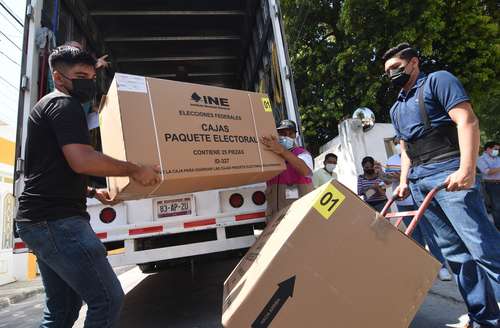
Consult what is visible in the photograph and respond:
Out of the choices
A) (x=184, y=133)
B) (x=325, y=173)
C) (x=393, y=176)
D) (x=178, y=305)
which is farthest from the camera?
(x=325, y=173)

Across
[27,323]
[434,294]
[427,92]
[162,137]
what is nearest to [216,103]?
[162,137]

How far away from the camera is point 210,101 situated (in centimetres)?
220

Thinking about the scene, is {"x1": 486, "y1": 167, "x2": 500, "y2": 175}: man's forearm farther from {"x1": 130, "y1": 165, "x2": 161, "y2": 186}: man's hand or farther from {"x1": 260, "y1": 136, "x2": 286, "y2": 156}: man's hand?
{"x1": 130, "y1": 165, "x2": 161, "y2": 186}: man's hand

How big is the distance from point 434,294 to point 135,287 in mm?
3604

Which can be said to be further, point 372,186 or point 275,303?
point 372,186

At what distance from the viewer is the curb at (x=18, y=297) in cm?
524

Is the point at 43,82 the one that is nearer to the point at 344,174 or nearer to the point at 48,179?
the point at 48,179

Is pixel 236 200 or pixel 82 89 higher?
pixel 82 89

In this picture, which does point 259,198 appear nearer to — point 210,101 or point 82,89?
point 210,101

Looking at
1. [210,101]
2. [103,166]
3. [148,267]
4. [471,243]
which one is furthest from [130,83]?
[148,267]

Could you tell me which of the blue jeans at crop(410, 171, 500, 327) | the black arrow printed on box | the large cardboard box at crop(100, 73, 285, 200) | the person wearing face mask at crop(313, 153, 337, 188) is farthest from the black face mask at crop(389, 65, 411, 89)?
the person wearing face mask at crop(313, 153, 337, 188)

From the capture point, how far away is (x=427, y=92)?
200 centimetres

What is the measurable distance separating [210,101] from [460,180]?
1.37 m

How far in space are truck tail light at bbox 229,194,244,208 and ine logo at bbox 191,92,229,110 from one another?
86 cm
